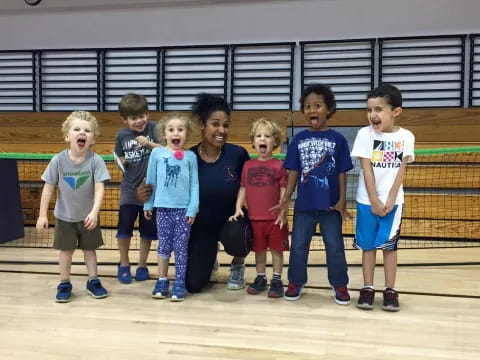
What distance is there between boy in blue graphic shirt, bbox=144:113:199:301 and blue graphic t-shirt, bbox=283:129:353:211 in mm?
746

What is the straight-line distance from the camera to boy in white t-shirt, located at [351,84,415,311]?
2926mm

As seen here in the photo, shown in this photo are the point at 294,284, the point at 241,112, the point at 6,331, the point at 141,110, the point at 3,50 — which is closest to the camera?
the point at 6,331

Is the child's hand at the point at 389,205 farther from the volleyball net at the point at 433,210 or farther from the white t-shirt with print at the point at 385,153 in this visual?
the volleyball net at the point at 433,210

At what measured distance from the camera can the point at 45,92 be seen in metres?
7.80

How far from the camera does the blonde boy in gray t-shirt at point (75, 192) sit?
10.0ft

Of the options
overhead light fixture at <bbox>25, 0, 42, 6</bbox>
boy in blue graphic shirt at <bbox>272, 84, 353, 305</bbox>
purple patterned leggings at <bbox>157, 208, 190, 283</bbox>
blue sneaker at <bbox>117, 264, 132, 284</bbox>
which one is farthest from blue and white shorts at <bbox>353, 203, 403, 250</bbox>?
overhead light fixture at <bbox>25, 0, 42, 6</bbox>

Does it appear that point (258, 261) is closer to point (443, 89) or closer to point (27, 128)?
point (443, 89)

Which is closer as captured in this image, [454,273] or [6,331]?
[6,331]

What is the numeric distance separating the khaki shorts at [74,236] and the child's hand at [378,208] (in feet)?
6.14

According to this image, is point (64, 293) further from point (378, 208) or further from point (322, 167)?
point (378, 208)

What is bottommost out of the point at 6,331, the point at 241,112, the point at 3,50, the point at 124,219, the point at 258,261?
the point at 6,331

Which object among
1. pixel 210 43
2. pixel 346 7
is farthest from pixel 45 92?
pixel 346 7

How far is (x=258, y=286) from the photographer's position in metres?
3.28

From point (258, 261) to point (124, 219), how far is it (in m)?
1.11
